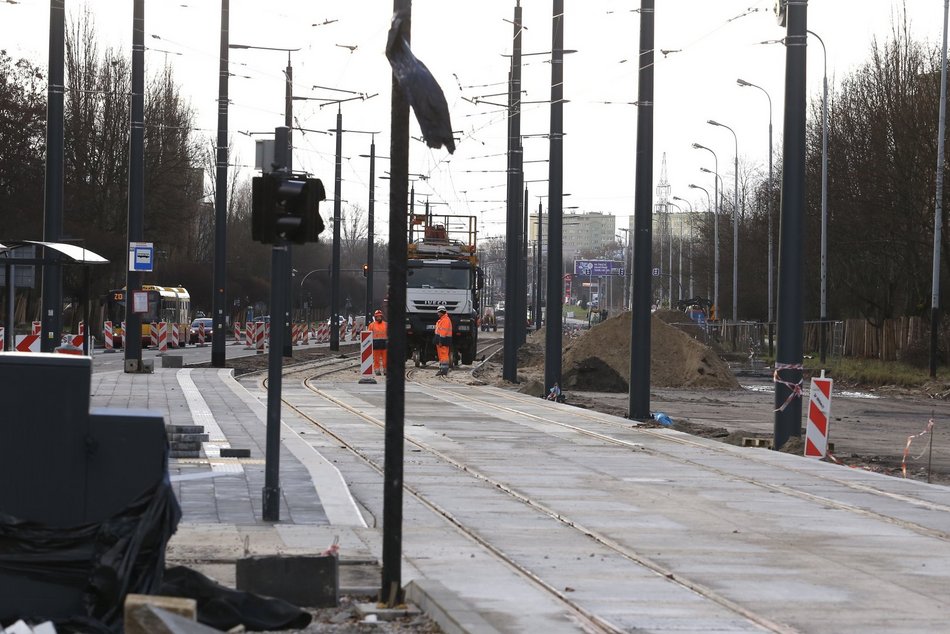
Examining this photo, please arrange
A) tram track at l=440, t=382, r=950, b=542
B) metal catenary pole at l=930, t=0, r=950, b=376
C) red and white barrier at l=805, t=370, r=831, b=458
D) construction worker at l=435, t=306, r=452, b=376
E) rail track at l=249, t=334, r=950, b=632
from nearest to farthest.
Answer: rail track at l=249, t=334, r=950, b=632, tram track at l=440, t=382, r=950, b=542, red and white barrier at l=805, t=370, r=831, b=458, metal catenary pole at l=930, t=0, r=950, b=376, construction worker at l=435, t=306, r=452, b=376

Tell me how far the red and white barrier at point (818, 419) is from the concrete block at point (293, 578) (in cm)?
1133

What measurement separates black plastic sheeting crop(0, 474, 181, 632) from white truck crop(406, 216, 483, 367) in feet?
125

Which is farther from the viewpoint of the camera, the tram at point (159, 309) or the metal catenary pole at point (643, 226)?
the tram at point (159, 309)

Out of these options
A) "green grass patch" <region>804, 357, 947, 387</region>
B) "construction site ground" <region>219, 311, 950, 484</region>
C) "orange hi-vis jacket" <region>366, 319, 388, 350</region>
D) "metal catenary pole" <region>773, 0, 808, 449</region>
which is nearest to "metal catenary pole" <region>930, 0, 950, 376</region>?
"green grass patch" <region>804, 357, 947, 387</region>

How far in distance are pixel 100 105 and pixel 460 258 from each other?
21979 millimetres

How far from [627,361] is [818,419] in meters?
23.7

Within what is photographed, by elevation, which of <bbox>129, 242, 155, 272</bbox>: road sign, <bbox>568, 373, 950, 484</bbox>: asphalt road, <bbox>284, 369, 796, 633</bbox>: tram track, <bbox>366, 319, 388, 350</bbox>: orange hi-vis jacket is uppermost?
<bbox>129, 242, 155, 272</bbox>: road sign

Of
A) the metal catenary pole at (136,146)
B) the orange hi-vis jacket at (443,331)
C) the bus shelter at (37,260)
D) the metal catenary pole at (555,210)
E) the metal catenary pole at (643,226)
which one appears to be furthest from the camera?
the orange hi-vis jacket at (443,331)

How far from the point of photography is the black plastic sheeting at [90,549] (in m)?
7.07

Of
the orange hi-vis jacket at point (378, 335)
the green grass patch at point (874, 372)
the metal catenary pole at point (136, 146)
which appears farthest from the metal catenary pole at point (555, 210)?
the green grass patch at point (874, 372)

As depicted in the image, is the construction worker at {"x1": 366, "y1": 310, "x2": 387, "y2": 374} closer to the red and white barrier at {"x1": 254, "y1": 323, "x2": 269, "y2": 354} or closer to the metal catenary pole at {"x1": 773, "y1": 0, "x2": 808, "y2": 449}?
the metal catenary pole at {"x1": 773, "y1": 0, "x2": 808, "y2": 449}

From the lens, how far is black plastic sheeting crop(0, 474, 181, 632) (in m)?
7.07

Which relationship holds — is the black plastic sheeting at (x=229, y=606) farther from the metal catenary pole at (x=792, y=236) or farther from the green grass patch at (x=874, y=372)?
the green grass patch at (x=874, y=372)

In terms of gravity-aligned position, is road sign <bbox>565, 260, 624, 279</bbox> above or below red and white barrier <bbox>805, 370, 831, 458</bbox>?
above
